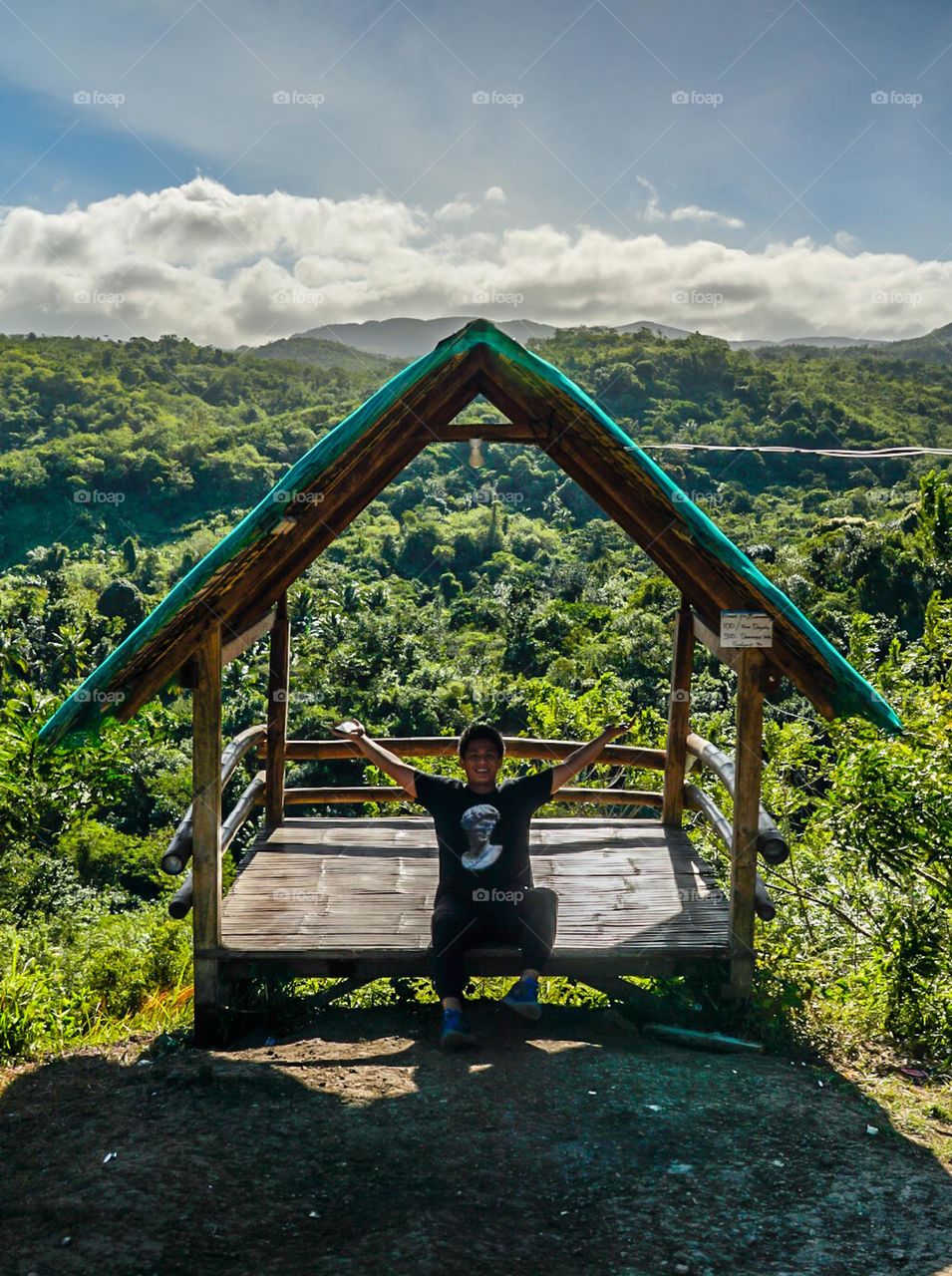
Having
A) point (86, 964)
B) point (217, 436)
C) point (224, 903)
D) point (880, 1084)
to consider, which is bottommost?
point (86, 964)

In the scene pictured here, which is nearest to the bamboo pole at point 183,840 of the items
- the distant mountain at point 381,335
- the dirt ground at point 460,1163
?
the dirt ground at point 460,1163

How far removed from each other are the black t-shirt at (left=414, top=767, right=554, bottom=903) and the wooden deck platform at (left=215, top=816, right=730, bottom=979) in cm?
33

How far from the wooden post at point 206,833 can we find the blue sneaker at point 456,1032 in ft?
3.74

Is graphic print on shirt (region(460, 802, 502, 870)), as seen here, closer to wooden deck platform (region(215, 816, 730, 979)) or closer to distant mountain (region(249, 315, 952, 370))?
wooden deck platform (region(215, 816, 730, 979))

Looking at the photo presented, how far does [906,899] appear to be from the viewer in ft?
19.1

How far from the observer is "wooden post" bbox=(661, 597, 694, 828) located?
6.80 meters

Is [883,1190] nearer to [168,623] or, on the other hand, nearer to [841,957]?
[841,957]

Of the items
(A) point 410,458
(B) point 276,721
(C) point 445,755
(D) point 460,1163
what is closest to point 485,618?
(C) point 445,755

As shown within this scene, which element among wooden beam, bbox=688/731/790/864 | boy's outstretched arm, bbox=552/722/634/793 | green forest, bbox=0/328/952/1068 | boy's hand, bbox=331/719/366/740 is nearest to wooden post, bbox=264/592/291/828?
green forest, bbox=0/328/952/1068

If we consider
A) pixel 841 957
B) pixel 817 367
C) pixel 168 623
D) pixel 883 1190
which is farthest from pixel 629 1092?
pixel 817 367

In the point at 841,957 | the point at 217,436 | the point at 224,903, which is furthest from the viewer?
the point at 217,436

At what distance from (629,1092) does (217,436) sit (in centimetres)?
8168

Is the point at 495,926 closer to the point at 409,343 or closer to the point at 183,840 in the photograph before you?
the point at 183,840

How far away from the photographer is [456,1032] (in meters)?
4.59
